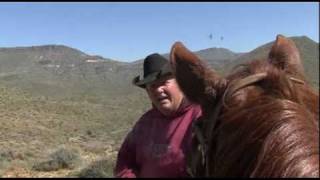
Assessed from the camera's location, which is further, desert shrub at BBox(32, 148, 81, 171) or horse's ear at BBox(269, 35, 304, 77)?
desert shrub at BBox(32, 148, 81, 171)

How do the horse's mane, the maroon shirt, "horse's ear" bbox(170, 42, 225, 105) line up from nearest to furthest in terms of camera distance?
1. the horse's mane
2. "horse's ear" bbox(170, 42, 225, 105)
3. the maroon shirt

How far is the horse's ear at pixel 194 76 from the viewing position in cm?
232

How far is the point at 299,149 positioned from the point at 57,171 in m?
17.4

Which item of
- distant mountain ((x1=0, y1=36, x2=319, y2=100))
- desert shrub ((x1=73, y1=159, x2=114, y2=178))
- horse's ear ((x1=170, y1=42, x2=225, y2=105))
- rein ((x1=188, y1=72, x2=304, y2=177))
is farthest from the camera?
distant mountain ((x1=0, y1=36, x2=319, y2=100))

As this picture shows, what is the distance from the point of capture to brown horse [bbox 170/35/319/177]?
5.77 ft

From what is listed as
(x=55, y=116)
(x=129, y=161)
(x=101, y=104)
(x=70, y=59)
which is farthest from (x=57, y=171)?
(x=70, y=59)

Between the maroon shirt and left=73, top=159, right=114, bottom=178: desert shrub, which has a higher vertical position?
the maroon shirt

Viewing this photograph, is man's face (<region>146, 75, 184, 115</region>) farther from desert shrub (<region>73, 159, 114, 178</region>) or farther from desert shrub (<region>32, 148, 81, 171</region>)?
desert shrub (<region>32, 148, 81, 171</region>)

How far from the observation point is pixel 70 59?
8012cm

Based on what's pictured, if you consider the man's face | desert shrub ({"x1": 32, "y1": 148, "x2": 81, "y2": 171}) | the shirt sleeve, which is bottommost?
desert shrub ({"x1": 32, "y1": 148, "x2": 81, "y2": 171})

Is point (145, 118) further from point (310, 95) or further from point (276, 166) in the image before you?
point (276, 166)

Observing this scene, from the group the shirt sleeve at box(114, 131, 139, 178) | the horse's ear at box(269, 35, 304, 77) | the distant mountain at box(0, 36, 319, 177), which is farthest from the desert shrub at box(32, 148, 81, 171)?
the horse's ear at box(269, 35, 304, 77)

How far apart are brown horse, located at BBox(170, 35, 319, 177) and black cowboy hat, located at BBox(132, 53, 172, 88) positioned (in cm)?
70

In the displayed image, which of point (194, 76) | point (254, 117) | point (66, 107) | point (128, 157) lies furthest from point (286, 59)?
point (66, 107)
